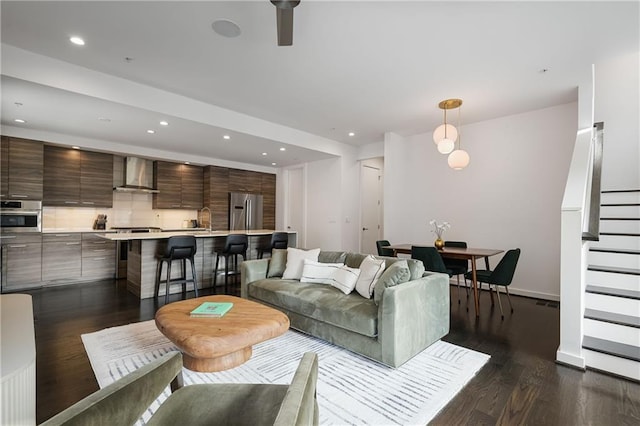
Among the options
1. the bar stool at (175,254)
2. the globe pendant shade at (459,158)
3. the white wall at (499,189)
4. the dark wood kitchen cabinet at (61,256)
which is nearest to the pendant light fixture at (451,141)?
the globe pendant shade at (459,158)

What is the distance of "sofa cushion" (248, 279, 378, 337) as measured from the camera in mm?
2457

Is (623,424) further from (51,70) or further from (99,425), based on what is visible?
(51,70)

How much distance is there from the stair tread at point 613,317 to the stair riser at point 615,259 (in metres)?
0.71

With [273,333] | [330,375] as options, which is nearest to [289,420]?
[273,333]

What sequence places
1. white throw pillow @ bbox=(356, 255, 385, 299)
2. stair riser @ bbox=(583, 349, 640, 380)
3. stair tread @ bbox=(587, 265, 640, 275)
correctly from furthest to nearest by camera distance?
white throw pillow @ bbox=(356, 255, 385, 299) < stair tread @ bbox=(587, 265, 640, 275) < stair riser @ bbox=(583, 349, 640, 380)

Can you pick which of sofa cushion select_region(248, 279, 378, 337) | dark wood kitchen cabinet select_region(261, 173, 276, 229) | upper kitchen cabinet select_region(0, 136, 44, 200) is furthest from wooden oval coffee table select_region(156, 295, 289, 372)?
dark wood kitchen cabinet select_region(261, 173, 276, 229)

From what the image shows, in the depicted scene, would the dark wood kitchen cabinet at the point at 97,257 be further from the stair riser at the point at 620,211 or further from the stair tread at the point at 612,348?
the stair riser at the point at 620,211

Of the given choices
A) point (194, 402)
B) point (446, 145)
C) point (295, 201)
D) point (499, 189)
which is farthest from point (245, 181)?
point (194, 402)

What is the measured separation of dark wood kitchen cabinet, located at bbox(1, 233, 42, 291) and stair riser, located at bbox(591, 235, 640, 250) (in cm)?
810

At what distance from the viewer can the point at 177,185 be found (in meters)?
6.97

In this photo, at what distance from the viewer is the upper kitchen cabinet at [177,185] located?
6.75 meters

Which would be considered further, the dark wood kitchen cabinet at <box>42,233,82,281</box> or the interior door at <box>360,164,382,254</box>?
the interior door at <box>360,164,382,254</box>

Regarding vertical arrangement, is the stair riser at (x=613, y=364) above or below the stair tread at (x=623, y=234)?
below

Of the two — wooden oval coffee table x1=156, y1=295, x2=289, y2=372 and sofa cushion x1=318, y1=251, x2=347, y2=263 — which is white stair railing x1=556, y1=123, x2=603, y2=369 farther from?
wooden oval coffee table x1=156, y1=295, x2=289, y2=372
